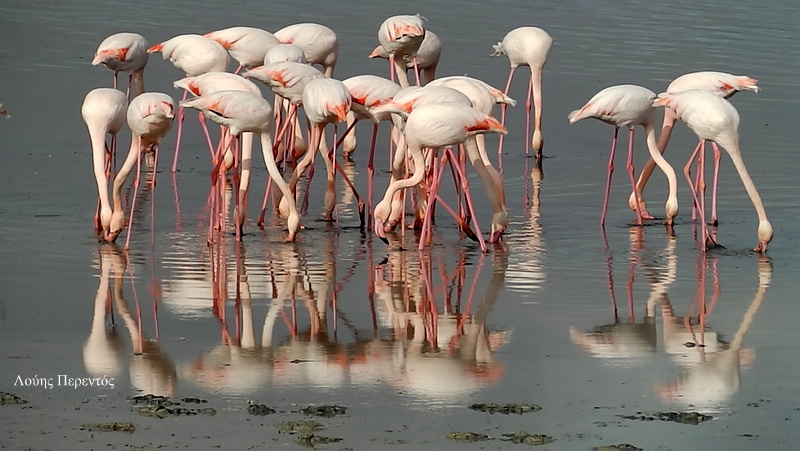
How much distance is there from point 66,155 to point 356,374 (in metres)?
6.97

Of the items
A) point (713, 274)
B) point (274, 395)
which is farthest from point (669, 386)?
point (713, 274)

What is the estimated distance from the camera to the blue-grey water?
238 inches

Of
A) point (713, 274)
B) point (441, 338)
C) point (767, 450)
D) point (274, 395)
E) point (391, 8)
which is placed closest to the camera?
point (767, 450)

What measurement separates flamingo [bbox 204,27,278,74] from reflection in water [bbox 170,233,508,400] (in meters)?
2.58

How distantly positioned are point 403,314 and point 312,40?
15.9 feet

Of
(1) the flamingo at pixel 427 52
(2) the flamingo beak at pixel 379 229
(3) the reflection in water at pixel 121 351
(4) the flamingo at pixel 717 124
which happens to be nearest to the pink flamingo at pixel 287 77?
(2) the flamingo beak at pixel 379 229

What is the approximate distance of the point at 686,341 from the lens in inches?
294

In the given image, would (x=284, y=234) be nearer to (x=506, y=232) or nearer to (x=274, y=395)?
(x=506, y=232)

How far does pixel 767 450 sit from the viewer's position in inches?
228

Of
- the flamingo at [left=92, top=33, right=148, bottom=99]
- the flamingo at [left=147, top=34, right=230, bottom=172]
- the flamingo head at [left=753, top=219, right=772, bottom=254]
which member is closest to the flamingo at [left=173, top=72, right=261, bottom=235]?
the flamingo at [left=147, top=34, right=230, bottom=172]

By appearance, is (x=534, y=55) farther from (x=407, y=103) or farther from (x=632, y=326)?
(x=632, y=326)

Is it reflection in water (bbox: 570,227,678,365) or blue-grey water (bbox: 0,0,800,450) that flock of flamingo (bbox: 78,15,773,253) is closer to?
blue-grey water (bbox: 0,0,800,450)

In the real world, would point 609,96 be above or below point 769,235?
above

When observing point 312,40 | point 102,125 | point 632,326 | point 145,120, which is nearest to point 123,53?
point 312,40
